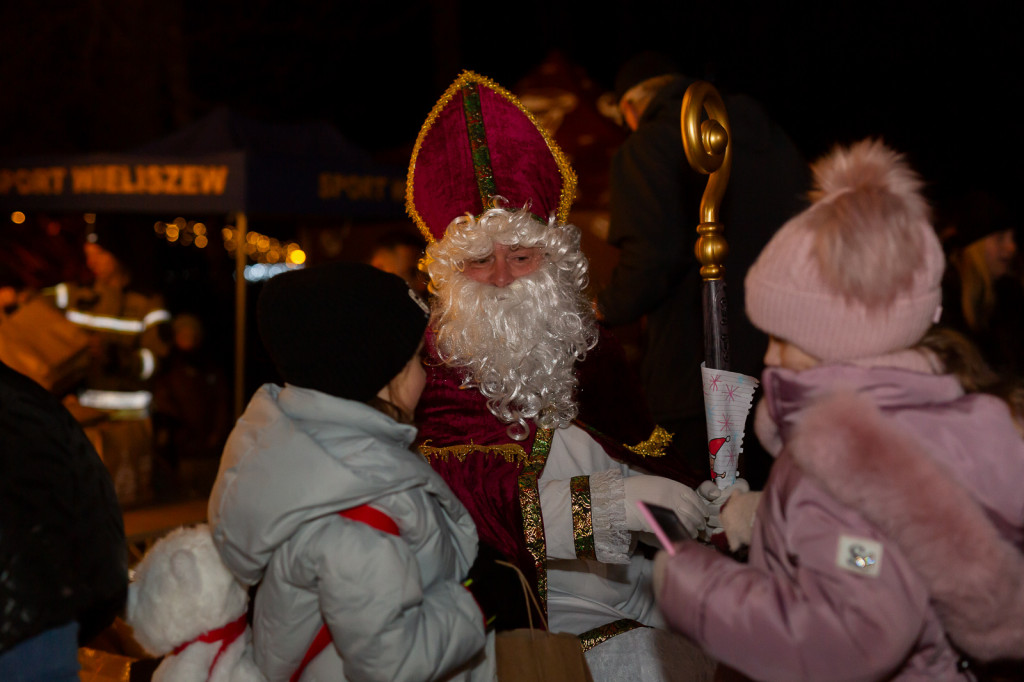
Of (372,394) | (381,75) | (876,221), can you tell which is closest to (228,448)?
(372,394)

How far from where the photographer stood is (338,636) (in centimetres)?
179

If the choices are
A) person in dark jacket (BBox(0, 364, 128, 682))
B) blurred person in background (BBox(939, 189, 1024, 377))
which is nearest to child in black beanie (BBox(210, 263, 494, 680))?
person in dark jacket (BBox(0, 364, 128, 682))

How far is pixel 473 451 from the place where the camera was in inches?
106

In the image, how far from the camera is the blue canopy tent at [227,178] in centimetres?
701

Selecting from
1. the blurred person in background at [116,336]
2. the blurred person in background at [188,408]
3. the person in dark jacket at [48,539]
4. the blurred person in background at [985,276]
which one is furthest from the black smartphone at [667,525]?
the blurred person in background at [188,408]

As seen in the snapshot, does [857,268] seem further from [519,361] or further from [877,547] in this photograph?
[519,361]

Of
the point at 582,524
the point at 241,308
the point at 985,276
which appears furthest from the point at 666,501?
the point at 241,308

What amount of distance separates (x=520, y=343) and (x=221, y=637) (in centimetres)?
122

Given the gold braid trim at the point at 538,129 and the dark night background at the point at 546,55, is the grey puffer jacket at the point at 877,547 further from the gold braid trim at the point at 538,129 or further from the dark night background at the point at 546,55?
the dark night background at the point at 546,55

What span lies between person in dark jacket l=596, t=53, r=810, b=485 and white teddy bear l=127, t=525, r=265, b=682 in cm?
204

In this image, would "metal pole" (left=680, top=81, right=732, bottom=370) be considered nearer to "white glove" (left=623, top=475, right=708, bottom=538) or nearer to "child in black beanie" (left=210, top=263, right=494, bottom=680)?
"white glove" (left=623, top=475, right=708, bottom=538)

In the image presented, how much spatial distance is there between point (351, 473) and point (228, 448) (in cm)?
34

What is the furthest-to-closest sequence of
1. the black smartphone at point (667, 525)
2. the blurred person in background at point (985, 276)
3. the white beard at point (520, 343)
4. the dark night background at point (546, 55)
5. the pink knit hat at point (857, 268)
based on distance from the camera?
1. the dark night background at point (546, 55)
2. the blurred person in background at point (985, 276)
3. the white beard at point (520, 343)
4. the black smartphone at point (667, 525)
5. the pink knit hat at point (857, 268)

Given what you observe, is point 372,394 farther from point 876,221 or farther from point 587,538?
point 876,221
